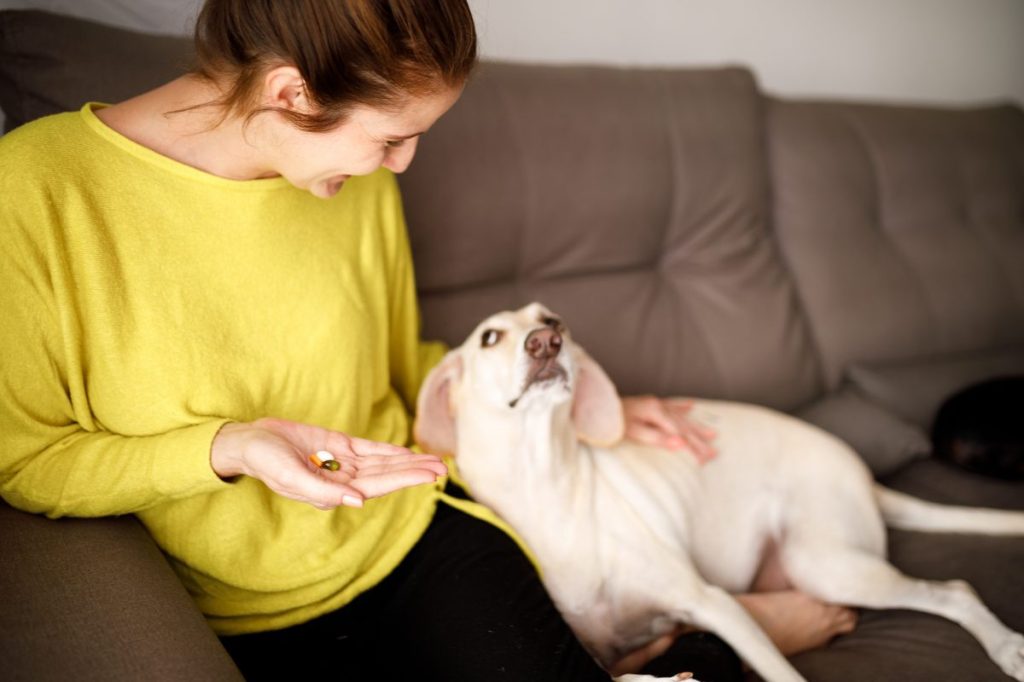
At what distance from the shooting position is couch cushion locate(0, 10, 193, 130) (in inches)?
57.9

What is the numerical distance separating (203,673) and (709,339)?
161 cm

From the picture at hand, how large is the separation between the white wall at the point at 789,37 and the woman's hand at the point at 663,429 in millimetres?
1139

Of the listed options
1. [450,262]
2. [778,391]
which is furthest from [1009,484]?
[450,262]

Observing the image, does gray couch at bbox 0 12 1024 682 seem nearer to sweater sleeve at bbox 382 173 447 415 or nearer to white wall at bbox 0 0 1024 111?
sweater sleeve at bbox 382 173 447 415

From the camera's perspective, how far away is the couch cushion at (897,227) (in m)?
2.46

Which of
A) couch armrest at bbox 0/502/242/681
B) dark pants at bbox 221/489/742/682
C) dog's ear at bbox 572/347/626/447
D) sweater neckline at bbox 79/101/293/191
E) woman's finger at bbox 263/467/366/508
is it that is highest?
sweater neckline at bbox 79/101/293/191

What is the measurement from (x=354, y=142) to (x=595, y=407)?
0.76 m

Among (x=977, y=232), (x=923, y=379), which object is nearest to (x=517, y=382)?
(x=923, y=379)

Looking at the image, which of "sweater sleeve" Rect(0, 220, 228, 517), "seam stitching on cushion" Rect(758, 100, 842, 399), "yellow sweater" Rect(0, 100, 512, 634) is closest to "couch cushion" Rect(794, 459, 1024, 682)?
"seam stitching on cushion" Rect(758, 100, 842, 399)

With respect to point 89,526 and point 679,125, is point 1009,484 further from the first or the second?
point 89,526

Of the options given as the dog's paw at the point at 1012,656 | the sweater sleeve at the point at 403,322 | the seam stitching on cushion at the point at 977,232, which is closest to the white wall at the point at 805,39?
the seam stitching on cushion at the point at 977,232

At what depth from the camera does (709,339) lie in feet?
7.39

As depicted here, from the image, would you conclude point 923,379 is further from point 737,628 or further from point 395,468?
point 395,468

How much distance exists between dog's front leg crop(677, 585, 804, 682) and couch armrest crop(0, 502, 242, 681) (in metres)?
0.83
